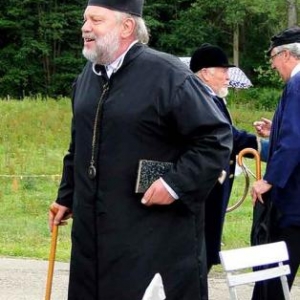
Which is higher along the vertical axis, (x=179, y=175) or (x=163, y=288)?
(x=179, y=175)

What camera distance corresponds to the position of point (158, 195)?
371cm

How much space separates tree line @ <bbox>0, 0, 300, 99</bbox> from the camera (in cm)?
4812

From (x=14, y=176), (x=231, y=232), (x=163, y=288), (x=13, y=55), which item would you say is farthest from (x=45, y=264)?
(x=13, y=55)

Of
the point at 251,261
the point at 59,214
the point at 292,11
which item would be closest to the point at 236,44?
the point at 292,11

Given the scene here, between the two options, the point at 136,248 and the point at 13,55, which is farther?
the point at 13,55

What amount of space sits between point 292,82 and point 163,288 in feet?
5.43

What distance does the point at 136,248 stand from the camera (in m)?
3.78

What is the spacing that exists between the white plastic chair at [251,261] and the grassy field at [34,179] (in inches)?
146

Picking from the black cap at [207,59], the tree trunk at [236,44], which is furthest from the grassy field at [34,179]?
the tree trunk at [236,44]

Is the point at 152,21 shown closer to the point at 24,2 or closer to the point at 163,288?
the point at 24,2

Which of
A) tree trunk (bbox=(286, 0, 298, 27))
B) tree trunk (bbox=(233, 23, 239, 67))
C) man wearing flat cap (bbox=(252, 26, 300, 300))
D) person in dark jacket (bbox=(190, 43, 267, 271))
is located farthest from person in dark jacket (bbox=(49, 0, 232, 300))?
tree trunk (bbox=(233, 23, 239, 67))

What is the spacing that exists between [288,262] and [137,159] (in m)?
1.71

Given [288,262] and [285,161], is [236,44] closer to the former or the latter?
[288,262]

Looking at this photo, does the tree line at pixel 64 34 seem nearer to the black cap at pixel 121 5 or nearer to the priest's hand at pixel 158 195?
the black cap at pixel 121 5
